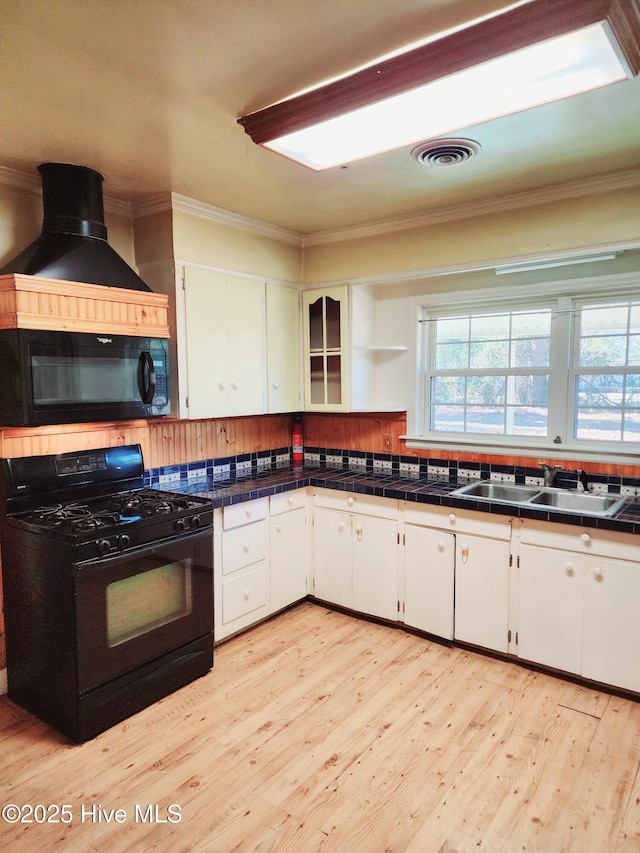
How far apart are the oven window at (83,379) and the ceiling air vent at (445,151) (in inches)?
65.2

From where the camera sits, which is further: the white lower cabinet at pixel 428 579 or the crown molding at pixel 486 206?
the white lower cabinet at pixel 428 579

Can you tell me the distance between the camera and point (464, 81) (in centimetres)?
167

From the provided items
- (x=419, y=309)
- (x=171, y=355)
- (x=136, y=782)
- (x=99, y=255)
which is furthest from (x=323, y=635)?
(x=99, y=255)

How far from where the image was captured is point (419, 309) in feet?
11.9

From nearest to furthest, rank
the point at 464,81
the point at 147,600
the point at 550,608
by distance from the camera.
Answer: the point at 464,81, the point at 147,600, the point at 550,608

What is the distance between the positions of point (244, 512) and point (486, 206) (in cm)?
220

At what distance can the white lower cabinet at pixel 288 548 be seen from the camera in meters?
3.30

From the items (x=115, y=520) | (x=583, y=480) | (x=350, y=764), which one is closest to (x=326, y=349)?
(x=583, y=480)

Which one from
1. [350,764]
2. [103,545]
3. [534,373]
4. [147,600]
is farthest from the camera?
[534,373]

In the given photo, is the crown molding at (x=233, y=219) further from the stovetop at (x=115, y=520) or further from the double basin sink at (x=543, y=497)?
the double basin sink at (x=543, y=497)

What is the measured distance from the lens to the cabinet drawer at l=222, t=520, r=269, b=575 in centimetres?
299

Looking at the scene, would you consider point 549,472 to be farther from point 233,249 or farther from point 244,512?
point 233,249

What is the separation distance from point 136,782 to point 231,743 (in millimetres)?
394

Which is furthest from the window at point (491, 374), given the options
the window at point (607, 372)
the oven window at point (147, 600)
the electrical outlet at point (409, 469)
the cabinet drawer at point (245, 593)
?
the oven window at point (147, 600)
